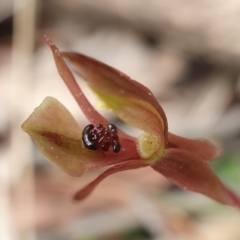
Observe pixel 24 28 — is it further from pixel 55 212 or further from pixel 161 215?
pixel 161 215

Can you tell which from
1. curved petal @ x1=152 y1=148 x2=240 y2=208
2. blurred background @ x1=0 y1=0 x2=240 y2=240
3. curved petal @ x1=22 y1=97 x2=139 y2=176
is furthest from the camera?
blurred background @ x1=0 y1=0 x2=240 y2=240

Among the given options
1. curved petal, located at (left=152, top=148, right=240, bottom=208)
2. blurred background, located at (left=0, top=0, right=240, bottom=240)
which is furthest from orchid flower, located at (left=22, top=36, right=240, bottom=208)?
blurred background, located at (left=0, top=0, right=240, bottom=240)

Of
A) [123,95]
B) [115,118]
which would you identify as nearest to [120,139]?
[123,95]

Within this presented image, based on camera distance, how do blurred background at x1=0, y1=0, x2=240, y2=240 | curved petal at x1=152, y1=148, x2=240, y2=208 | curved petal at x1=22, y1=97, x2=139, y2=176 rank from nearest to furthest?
curved petal at x1=22, y1=97, x2=139, y2=176
curved petal at x1=152, y1=148, x2=240, y2=208
blurred background at x1=0, y1=0, x2=240, y2=240

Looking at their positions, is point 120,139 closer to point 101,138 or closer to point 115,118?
point 101,138

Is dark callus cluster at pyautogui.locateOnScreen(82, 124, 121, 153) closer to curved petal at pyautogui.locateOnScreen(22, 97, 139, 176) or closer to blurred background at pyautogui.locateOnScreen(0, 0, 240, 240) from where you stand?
curved petal at pyautogui.locateOnScreen(22, 97, 139, 176)

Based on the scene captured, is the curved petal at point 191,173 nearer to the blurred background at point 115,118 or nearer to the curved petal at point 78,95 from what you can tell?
the curved petal at point 78,95

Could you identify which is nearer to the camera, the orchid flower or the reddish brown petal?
the orchid flower

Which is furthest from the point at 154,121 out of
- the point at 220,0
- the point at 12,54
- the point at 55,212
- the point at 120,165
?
the point at 12,54
